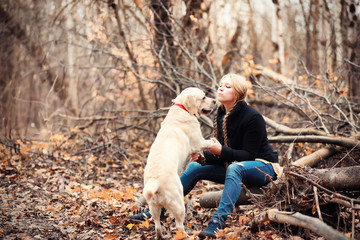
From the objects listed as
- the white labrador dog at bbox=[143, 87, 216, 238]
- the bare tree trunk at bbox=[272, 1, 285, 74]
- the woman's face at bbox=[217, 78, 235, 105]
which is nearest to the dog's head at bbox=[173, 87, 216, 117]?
the white labrador dog at bbox=[143, 87, 216, 238]

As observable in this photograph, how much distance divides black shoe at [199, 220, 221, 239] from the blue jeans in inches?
1.6

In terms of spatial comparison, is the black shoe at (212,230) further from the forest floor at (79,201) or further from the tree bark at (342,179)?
the tree bark at (342,179)

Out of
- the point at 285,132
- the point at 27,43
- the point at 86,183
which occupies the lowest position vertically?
the point at 86,183

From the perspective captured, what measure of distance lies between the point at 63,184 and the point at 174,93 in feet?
10.8

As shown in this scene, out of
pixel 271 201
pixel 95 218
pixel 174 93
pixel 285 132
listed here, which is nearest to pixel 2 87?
pixel 174 93

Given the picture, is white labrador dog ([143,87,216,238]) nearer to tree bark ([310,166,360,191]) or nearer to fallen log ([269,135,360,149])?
tree bark ([310,166,360,191])

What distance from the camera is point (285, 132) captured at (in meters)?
5.69

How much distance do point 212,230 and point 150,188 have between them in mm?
736

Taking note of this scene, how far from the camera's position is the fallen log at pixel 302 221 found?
7.30 ft

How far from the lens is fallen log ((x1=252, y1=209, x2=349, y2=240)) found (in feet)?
7.30

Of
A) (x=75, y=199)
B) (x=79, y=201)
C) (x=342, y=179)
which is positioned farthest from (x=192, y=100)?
(x=75, y=199)

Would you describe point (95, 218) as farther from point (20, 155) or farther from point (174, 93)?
point (174, 93)

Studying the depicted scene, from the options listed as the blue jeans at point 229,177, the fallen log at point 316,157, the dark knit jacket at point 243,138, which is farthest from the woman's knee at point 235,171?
the fallen log at point 316,157

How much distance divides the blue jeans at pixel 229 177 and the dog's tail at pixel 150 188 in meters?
0.67
